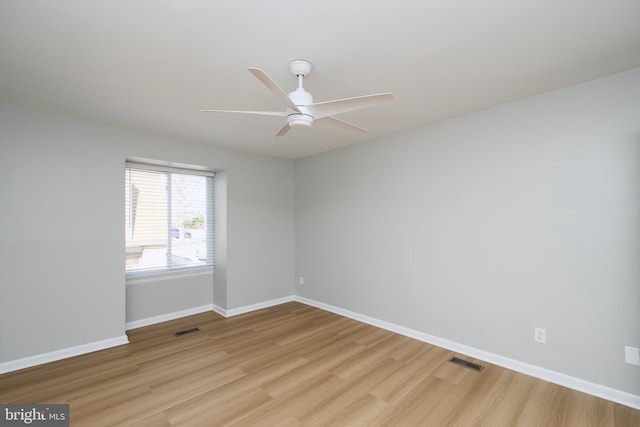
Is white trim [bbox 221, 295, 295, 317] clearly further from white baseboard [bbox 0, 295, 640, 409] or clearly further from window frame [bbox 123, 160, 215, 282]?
window frame [bbox 123, 160, 215, 282]

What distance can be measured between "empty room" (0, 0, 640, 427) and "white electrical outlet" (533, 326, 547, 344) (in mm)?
15

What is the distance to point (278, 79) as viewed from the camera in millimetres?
2275

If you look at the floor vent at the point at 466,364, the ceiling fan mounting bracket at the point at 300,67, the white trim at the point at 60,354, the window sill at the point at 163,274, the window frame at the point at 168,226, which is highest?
the ceiling fan mounting bracket at the point at 300,67

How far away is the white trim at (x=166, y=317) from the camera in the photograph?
3822 millimetres

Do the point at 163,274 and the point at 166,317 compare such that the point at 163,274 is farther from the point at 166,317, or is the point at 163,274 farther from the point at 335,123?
the point at 335,123

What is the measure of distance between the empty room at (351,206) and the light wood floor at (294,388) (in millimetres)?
22

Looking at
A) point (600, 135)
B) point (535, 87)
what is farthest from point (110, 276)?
point (600, 135)

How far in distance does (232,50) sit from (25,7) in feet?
3.36

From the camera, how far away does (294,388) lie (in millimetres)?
2459

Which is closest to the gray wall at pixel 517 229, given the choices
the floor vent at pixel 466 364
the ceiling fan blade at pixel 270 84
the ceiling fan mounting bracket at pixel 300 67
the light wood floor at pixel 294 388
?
the floor vent at pixel 466 364

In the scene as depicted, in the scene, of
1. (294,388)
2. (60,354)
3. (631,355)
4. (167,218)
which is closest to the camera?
(631,355)

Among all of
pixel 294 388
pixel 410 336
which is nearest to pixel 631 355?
pixel 410 336

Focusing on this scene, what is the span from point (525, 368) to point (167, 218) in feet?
14.7

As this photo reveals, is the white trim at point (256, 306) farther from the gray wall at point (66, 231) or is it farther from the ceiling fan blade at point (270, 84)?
the ceiling fan blade at point (270, 84)
